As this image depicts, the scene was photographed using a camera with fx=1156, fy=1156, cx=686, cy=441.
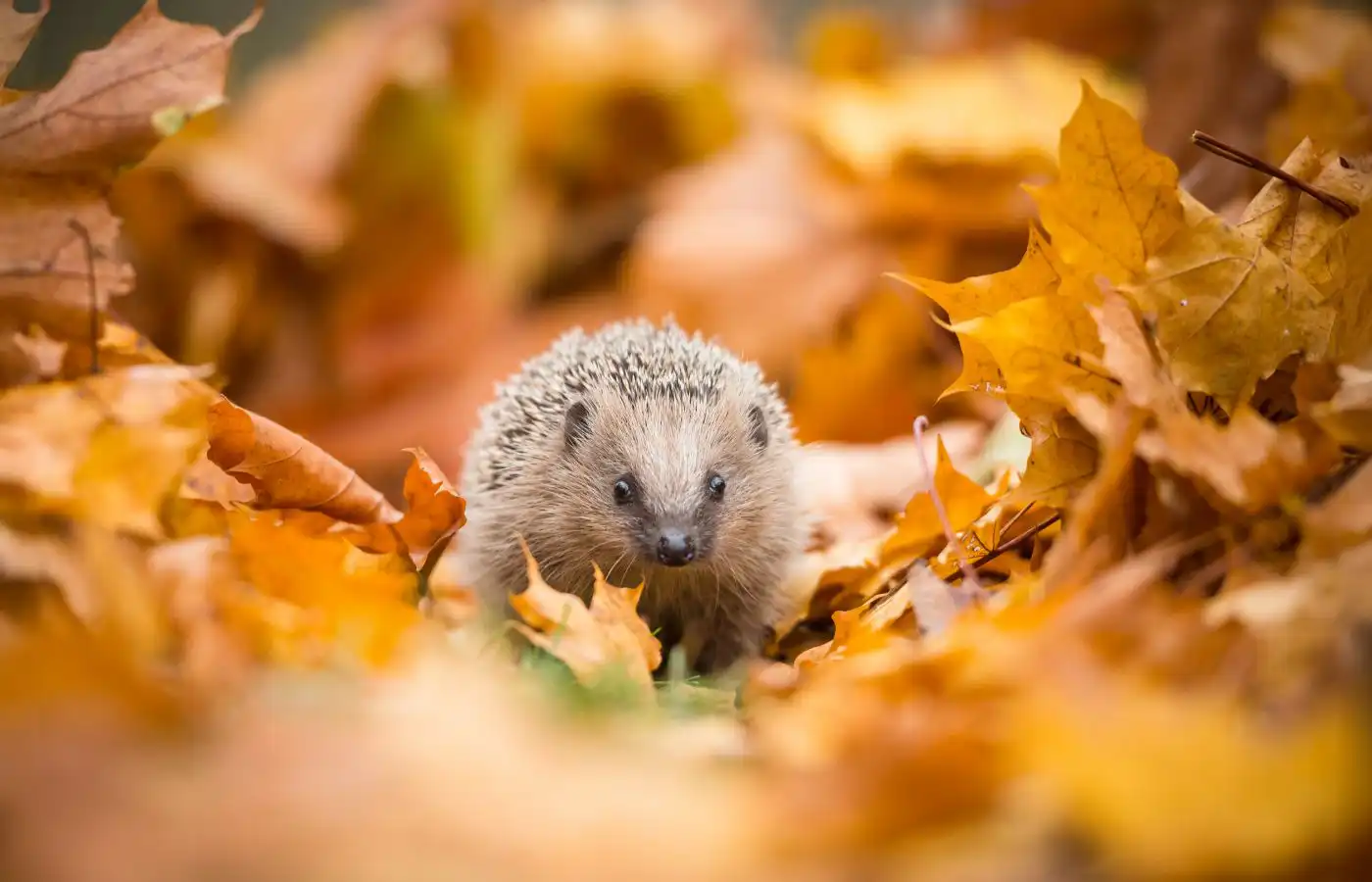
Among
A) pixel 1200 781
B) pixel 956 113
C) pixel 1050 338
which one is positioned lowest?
pixel 1200 781

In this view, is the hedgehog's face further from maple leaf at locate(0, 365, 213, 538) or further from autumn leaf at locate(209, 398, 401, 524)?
maple leaf at locate(0, 365, 213, 538)

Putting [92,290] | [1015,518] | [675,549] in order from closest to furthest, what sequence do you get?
[92,290] < [1015,518] < [675,549]

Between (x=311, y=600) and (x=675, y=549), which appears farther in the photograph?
(x=675, y=549)

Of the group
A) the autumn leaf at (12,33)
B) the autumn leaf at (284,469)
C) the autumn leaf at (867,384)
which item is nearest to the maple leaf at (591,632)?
the autumn leaf at (284,469)

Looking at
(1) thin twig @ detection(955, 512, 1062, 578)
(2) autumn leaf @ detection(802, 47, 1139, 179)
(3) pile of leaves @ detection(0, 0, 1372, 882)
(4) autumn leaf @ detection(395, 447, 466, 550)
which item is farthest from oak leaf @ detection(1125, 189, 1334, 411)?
(2) autumn leaf @ detection(802, 47, 1139, 179)

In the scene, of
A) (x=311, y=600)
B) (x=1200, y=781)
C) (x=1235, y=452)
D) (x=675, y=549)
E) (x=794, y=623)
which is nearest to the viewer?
(x=1200, y=781)

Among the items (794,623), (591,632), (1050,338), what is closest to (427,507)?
(591,632)

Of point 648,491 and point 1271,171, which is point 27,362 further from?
point 1271,171

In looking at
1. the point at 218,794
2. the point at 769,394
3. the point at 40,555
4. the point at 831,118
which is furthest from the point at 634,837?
the point at 831,118

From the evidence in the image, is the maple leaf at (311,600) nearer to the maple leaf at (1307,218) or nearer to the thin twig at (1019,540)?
the thin twig at (1019,540)
